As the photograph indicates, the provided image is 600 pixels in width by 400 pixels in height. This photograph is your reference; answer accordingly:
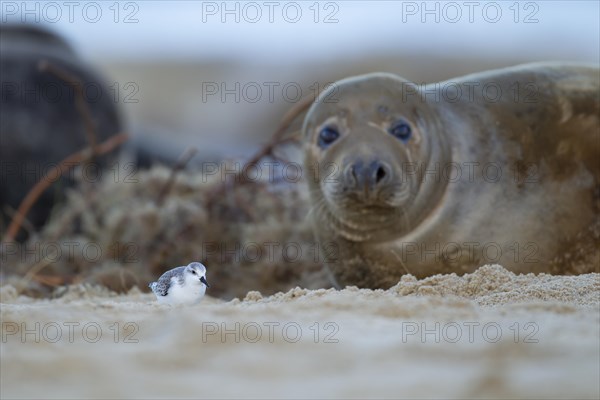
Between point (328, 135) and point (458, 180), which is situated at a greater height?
point (328, 135)

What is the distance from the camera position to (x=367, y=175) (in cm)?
342

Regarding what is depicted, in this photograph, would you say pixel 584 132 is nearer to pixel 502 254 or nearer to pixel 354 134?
pixel 502 254

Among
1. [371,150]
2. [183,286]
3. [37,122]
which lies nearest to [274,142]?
[371,150]

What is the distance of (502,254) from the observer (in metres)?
3.67

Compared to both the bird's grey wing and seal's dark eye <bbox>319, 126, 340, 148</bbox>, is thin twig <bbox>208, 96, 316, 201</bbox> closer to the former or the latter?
seal's dark eye <bbox>319, 126, 340, 148</bbox>

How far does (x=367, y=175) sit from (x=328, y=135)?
347mm

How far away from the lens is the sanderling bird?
10.2 feet

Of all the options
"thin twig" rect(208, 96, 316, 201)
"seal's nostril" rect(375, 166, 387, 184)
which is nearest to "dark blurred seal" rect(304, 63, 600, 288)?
"seal's nostril" rect(375, 166, 387, 184)

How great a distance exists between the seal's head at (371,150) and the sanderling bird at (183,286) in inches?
25.9

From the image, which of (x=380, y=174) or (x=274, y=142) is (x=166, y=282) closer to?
(x=380, y=174)

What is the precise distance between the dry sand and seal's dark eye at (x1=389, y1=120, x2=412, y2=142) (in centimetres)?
90

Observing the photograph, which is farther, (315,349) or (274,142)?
(274,142)

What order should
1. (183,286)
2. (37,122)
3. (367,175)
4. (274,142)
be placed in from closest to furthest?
1. (183,286)
2. (367,175)
3. (274,142)
4. (37,122)

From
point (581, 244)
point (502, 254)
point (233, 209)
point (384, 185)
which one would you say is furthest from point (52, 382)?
point (233, 209)
